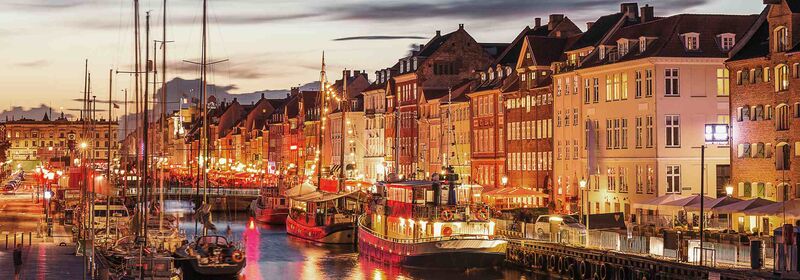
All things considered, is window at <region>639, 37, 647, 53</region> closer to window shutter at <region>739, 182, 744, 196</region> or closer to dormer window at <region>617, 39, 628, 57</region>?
dormer window at <region>617, 39, 628, 57</region>

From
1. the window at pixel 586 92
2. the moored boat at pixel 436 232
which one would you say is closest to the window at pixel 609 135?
the window at pixel 586 92

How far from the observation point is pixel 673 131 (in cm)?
8462

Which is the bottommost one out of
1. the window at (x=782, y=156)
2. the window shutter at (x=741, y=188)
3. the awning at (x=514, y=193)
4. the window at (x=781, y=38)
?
the awning at (x=514, y=193)

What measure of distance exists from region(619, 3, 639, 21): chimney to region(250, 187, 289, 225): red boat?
124ft

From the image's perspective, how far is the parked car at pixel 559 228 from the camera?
70.9 m

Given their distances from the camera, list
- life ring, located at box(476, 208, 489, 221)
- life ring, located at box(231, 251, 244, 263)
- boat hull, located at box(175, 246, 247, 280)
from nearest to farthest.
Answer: boat hull, located at box(175, 246, 247, 280) < life ring, located at box(231, 251, 244, 263) < life ring, located at box(476, 208, 489, 221)

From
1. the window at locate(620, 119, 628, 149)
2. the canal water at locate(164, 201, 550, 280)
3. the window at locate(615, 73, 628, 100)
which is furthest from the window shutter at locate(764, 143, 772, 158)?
the window at locate(615, 73, 628, 100)

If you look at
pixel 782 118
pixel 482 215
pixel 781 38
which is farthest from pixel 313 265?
pixel 781 38

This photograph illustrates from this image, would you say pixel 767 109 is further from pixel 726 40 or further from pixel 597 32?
pixel 597 32

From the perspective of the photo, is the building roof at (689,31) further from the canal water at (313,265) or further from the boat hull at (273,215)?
the boat hull at (273,215)

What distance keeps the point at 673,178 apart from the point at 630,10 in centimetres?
1694

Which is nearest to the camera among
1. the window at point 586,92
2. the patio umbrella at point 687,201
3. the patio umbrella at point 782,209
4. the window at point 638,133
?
the patio umbrella at point 782,209

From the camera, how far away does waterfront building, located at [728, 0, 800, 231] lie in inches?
2798

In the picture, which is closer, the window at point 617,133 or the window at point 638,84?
the window at point 638,84
